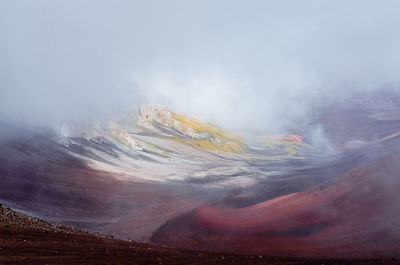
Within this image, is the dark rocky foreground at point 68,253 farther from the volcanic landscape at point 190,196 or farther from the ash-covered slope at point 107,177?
the ash-covered slope at point 107,177

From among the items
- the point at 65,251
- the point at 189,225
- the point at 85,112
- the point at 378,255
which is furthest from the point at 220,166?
the point at 65,251

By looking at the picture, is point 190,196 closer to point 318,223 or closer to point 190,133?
point 318,223

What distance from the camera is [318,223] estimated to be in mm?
22406

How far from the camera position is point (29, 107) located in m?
47.3

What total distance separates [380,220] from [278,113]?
101223 millimetres

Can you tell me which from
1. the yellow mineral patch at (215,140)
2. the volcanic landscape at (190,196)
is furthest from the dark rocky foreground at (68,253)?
the yellow mineral patch at (215,140)

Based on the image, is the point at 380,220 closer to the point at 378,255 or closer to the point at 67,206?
the point at 378,255

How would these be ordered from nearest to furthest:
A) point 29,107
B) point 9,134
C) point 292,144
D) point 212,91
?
1. point 9,134
2. point 29,107
3. point 292,144
4. point 212,91

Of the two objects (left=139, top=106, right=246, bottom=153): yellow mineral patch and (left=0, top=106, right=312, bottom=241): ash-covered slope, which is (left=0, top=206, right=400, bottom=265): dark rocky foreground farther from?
(left=139, top=106, right=246, bottom=153): yellow mineral patch

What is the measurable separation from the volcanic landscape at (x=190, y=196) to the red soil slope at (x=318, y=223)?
0.07m

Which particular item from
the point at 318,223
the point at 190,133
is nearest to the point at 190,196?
the point at 318,223

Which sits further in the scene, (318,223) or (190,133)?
(190,133)

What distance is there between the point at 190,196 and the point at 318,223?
14368mm

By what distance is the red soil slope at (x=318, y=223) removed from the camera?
1838 centimetres
